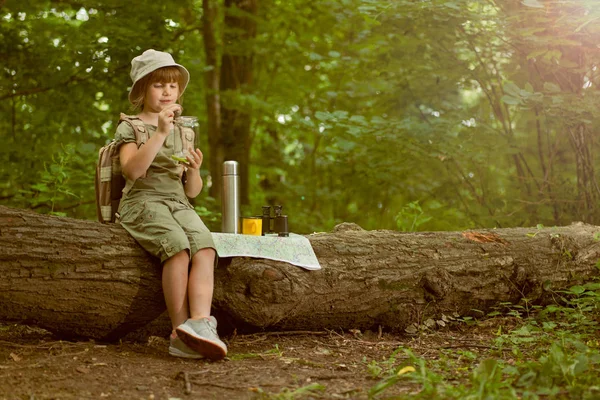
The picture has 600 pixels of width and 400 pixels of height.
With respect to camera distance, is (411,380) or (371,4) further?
(371,4)

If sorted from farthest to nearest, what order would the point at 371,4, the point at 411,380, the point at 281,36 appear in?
the point at 281,36 < the point at 371,4 < the point at 411,380

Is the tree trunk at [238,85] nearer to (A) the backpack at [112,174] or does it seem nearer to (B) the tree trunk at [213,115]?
(B) the tree trunk at [213,115]

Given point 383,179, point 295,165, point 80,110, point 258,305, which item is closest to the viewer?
point 258,305

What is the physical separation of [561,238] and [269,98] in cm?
529

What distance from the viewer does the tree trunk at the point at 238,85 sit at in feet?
31.5

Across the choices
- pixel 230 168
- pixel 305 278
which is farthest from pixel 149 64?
pixel 305 278

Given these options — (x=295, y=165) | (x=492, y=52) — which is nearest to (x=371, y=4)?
(x=492, y=52)

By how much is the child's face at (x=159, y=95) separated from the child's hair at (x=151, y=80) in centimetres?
2

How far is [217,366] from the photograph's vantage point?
3.50 m

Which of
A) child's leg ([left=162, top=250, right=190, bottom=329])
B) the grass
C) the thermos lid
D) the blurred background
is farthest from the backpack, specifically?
the blurred background

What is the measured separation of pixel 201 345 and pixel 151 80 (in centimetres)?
172

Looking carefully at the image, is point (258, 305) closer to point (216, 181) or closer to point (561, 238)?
point (561, 238)

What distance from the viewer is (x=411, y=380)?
3.14 meters

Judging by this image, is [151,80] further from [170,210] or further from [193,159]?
[170,210]
